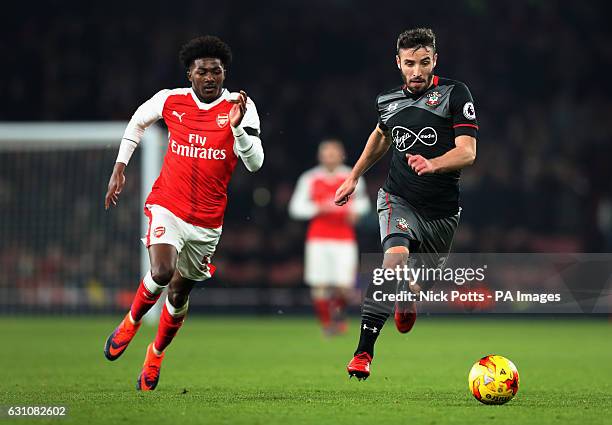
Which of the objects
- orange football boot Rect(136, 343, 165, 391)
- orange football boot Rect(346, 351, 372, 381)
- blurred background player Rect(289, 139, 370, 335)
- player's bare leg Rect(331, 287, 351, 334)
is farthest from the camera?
blurred background player Rect(289, 139, 370, 335)

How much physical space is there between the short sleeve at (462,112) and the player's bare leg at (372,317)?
80 centimetres

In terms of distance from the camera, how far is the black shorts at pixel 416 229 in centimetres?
669

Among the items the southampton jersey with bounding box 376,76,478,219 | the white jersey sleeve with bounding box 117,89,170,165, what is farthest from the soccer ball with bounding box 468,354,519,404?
the white jersey sleeve with bounding box 117,89,170,165

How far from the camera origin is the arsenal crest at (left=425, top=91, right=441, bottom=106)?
21.6ft

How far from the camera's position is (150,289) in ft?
21.8

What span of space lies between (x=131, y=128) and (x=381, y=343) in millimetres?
5371

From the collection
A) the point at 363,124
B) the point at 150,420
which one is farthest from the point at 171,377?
the point at 363,124

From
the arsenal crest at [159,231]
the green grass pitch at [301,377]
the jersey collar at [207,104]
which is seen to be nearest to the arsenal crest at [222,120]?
the jersey collar at [207,104]

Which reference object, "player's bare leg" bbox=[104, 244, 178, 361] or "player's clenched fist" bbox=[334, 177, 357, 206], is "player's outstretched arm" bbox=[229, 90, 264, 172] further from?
"player's bare leg" bbox=[104, 244, 178, 361]

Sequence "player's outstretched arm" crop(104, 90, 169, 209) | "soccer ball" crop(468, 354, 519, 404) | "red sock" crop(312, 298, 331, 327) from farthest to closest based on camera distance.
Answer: "red sock" crop(312, 298, 331, 327) → "player's outstretched arm" crop(104, 90, 169, 209) → "soccer ball" crop(468, 354, 519, 404)

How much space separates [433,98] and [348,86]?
47.5 ft

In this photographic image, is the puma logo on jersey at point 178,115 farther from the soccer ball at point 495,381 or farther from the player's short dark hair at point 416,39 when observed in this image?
the soccer ball at point 495,381

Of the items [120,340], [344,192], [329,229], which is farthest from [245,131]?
[329,229]

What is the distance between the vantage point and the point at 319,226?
1389cm
